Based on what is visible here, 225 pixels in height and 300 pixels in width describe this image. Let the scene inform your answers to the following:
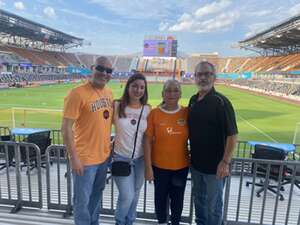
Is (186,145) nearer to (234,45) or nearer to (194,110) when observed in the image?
(194,110)

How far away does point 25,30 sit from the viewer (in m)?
54.6

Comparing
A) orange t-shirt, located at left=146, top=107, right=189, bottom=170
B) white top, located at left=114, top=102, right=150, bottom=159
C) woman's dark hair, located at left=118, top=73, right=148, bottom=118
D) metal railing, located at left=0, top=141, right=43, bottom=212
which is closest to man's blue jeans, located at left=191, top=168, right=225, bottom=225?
orange t-shirt, located at left=146, top=107, right=189, bottom=170

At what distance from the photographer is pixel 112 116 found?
9.39 feet

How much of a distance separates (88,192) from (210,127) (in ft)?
4.98

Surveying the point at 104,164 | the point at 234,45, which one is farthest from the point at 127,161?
the point at 234,45

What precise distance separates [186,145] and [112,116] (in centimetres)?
89

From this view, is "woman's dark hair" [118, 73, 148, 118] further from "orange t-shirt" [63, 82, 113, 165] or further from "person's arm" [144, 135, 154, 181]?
"person's arm" [144, 135, 154, 181]

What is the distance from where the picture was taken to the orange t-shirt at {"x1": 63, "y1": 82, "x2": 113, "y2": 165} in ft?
8.45

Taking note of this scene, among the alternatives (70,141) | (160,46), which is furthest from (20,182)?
(160,46)

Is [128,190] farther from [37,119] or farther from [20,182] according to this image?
[37,119]

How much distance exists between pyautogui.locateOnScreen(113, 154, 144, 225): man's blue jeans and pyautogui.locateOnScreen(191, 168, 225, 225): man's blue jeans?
2.12ft

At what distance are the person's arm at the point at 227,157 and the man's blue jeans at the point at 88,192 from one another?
1.28m

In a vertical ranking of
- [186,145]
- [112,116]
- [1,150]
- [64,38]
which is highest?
[64,38]

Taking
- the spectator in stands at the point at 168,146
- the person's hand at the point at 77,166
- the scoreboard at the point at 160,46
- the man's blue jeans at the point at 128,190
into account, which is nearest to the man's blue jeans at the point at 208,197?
the spectator in stands at the point at 168,146
